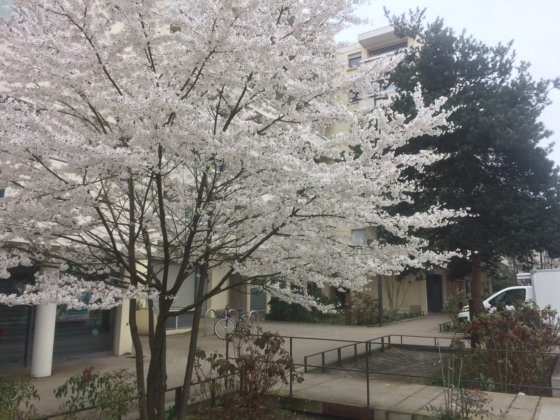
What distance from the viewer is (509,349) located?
26.0 feet

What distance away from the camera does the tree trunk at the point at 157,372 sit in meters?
5.06

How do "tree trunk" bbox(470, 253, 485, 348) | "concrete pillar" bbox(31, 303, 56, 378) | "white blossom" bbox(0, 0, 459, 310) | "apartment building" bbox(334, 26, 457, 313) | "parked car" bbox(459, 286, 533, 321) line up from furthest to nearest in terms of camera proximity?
"apartment building" bbox(334, 26, 457, 313) < "parked car" bbox(459, 286, 533, 321) < "tree trunk" bbox(470, 253, 485, 348) < "concrete pillar" bbox(31, 303, 56, 378) < "white blossom" bbox(0, 0, 459, 310)

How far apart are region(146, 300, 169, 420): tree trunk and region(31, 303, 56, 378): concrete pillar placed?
543 centimetres

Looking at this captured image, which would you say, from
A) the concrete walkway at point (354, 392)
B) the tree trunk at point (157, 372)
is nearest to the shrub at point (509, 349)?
the concrete walkway at point (354, 392)

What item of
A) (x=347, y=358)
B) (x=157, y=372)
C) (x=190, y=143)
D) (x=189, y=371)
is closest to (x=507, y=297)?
(x=347, y=358)

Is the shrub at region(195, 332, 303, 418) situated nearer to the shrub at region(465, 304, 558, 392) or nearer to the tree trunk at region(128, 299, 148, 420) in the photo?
the tree trunk at region(128, 299, 148, 420)

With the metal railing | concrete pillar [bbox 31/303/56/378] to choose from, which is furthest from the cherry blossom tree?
concrete pillar [bbox 31/303/56/378]

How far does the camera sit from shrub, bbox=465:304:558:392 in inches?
300

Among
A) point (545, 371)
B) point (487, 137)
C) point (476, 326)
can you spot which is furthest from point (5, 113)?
point (487, 137)

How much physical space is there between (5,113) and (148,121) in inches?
57.7

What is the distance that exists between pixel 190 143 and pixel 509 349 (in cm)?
686

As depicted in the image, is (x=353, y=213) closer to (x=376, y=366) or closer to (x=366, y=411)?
(x=366, y=411)

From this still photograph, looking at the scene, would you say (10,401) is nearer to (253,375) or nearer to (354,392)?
(253,375)

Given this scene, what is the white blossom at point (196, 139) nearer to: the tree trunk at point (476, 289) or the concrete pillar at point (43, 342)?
the concrete pillar at point (43, 342)
